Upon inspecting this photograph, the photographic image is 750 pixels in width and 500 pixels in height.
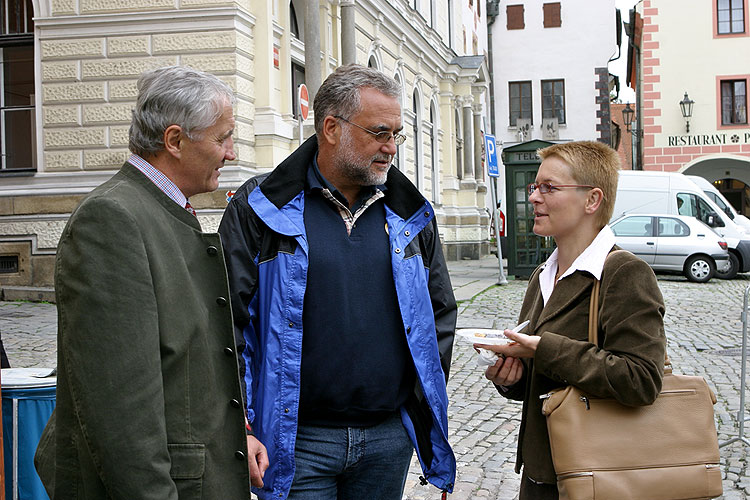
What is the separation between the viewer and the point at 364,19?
20.6m

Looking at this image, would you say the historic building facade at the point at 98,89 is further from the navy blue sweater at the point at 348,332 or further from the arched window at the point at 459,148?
the arched window at the point at 459,148

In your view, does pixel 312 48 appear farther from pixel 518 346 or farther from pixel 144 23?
pixel 518 346

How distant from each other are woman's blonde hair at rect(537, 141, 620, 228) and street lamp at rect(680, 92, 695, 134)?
33118mm

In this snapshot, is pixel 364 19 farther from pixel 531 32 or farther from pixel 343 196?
pixel 531 32

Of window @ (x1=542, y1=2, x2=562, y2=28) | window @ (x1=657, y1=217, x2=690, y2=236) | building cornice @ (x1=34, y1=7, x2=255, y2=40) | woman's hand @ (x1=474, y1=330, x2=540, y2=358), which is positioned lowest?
woman's hand @ (x1=474, y1=330, x2=540, y2=358)

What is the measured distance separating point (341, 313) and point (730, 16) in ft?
117

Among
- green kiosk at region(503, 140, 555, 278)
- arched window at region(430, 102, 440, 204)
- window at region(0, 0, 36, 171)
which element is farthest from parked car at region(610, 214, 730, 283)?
window at region(0, 0, 36, 171)

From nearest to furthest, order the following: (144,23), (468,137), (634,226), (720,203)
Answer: (144,23) → (634,226) → (720,203) → (468,137)

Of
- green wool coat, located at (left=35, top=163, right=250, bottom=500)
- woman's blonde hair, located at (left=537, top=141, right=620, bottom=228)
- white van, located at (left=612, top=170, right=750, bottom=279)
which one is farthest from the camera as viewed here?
white van, located at (left=612, top=170, right=750, bottom=279)

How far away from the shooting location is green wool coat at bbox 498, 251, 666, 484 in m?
2.49

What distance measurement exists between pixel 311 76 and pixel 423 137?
1111cm

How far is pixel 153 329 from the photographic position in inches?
79.0

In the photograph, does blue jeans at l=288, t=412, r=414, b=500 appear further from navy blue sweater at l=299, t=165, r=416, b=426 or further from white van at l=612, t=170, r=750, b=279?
white van at l=612, t=170, r=750, b=279

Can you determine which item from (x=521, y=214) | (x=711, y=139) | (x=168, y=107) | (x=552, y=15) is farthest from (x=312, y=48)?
(x=552, y=15)
